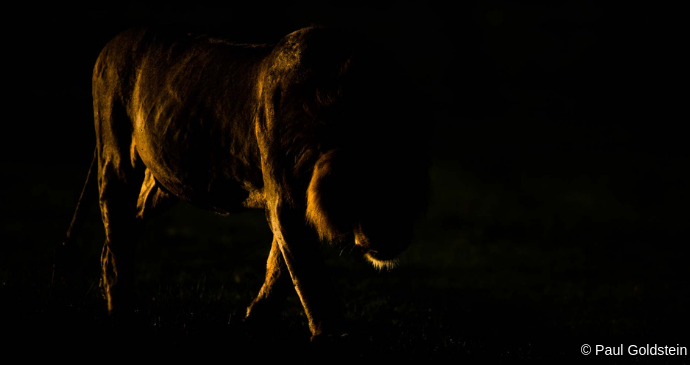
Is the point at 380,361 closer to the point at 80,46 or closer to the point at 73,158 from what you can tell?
the point at 73,158

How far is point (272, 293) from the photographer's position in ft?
16.4

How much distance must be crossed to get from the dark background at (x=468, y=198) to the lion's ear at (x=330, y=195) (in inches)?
31.1

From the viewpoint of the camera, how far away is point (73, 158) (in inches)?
731

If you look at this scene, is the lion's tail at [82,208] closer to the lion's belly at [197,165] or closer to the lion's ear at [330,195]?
the lion's belly at [197,165]

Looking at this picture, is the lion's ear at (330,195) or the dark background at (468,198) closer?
the lion's ear at (330,195)

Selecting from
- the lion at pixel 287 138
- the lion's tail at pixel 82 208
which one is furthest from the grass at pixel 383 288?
the lion at pixel 287 138

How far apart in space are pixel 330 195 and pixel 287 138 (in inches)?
19.7

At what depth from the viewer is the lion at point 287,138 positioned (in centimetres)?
370

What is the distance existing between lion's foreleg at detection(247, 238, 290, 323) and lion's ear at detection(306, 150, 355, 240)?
1322mm

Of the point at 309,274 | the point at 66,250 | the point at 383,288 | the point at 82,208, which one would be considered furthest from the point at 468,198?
the point at 309,274

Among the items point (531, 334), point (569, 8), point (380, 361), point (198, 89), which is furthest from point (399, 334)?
point (569, 8)

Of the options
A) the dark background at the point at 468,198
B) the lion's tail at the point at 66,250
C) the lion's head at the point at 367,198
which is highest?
the lion's head at the point at 367,198

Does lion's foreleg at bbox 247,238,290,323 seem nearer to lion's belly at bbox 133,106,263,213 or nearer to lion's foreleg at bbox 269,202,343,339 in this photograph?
lion's belly at bbox 133,106,263,213

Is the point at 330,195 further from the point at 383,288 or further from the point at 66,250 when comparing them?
the point at 383,288
